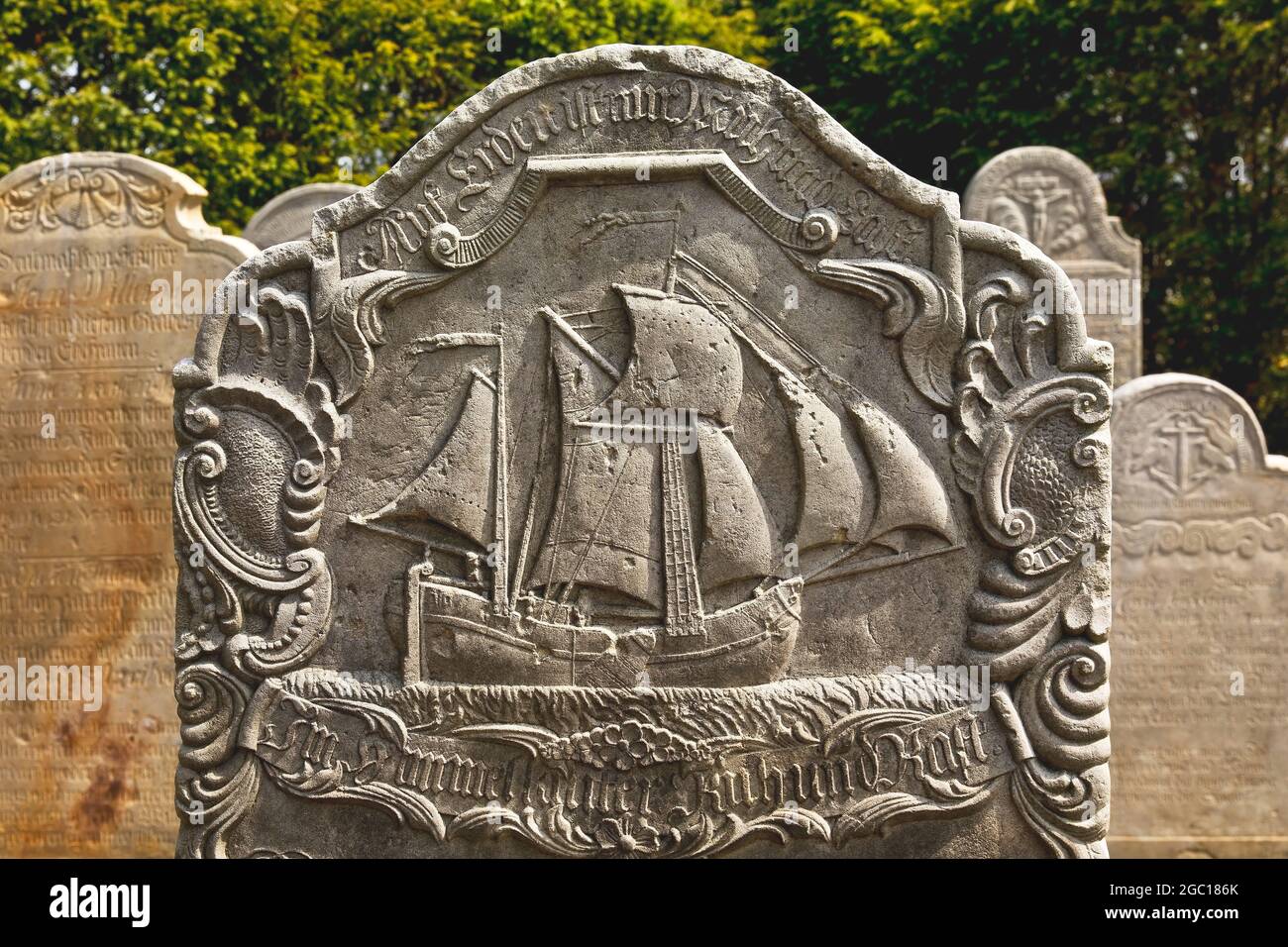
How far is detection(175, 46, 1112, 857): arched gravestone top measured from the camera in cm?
525

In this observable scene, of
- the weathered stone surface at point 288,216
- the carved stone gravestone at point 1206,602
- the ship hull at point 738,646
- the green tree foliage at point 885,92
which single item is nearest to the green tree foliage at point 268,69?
the green tree foliage at point 885,92

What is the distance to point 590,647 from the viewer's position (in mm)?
5289

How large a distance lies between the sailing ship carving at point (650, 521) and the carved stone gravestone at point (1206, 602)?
3806 mm

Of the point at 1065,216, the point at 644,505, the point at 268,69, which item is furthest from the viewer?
the point at 268,69

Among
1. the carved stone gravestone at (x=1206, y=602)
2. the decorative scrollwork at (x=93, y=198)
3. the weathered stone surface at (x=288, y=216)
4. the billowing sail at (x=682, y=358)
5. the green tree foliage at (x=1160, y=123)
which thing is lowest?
the carved stone gravestone at (x=1206, y=602)

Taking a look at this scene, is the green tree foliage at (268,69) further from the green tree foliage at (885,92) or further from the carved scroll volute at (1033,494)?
the carved scroll volute at (1033,494)

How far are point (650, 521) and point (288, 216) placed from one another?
17.9ft

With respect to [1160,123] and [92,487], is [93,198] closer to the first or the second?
[92,487]

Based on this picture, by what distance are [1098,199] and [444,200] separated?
6.52 meters

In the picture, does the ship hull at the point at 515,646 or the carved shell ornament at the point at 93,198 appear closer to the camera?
the ship hull at the point at 515,646

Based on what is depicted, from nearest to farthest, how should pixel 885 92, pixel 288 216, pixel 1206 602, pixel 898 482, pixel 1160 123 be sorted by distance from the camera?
pixel 898 482
pixel 1206 602
pixel 288 216
pixel 1160 123
pixel 885 92

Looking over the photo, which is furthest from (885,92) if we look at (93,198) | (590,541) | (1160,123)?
(590,541)

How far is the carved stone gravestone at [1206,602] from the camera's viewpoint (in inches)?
342

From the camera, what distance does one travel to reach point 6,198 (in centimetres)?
829
